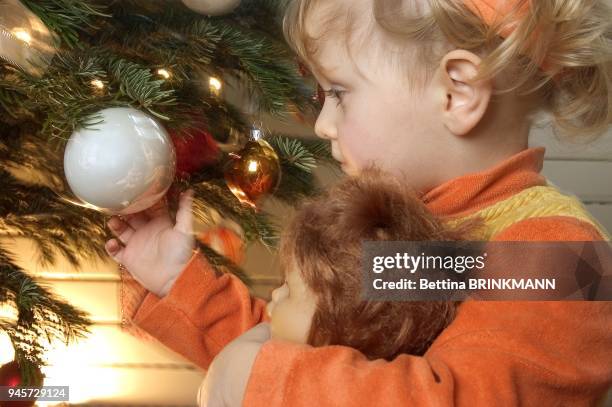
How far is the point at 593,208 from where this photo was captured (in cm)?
68

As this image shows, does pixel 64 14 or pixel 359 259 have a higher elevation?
pixel 64 14

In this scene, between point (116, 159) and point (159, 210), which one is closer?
point (116, 159)

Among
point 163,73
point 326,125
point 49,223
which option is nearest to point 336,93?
point 326,125

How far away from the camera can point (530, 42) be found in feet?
1.59

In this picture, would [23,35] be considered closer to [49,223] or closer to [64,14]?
[64,14]

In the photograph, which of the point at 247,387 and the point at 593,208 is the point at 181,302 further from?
the point at 593,208

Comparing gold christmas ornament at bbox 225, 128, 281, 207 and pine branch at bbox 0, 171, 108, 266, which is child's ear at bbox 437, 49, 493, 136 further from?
pine branch at bbox 0, 171, 108, 266

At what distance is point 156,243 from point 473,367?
0.97ft

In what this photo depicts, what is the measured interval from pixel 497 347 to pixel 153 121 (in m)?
0.26

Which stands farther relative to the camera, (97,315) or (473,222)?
(97,315)

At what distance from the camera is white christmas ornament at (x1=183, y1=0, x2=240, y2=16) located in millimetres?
625

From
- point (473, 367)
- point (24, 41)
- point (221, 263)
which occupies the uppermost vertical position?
point (24, 41)

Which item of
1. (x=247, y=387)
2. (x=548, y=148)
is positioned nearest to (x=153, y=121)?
(x=247, y=387)

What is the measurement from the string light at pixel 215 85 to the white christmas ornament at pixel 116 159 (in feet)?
0.36
